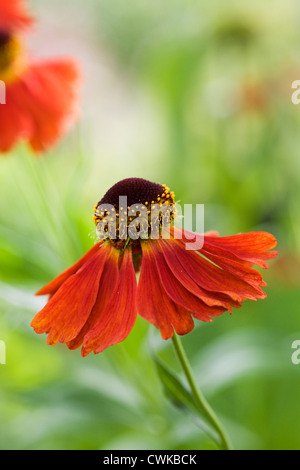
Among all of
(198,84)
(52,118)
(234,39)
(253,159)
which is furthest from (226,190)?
(52,118)

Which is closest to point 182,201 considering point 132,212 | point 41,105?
point 41,105

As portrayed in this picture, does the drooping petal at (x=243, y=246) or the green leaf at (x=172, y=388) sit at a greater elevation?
the drooping petal at (x=243, y=246)

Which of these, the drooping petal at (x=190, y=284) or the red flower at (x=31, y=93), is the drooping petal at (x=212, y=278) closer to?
the drooping petal at (x=190, y=284)

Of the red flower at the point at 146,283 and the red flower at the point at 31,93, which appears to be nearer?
the red flower at the point at 146,283

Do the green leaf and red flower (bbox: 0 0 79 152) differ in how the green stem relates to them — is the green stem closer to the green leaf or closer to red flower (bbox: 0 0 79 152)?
the green leaf

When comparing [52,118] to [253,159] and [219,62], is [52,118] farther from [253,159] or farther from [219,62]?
[219,62]

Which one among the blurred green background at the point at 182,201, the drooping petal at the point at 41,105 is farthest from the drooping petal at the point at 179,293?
the drooping petal at the point at 41,105

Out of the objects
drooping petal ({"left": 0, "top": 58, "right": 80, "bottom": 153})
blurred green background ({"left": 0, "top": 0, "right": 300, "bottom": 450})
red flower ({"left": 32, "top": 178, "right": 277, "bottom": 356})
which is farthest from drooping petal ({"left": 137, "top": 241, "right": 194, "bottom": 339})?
drooping petal ({"left": 0, "top": 58, "right": 80, "bottom": 153})

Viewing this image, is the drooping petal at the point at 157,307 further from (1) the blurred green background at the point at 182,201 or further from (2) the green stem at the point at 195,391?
(1) the blurred green background at the point at 182,201

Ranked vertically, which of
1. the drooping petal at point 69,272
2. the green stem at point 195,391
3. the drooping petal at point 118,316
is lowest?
the green stem at point 195,391
